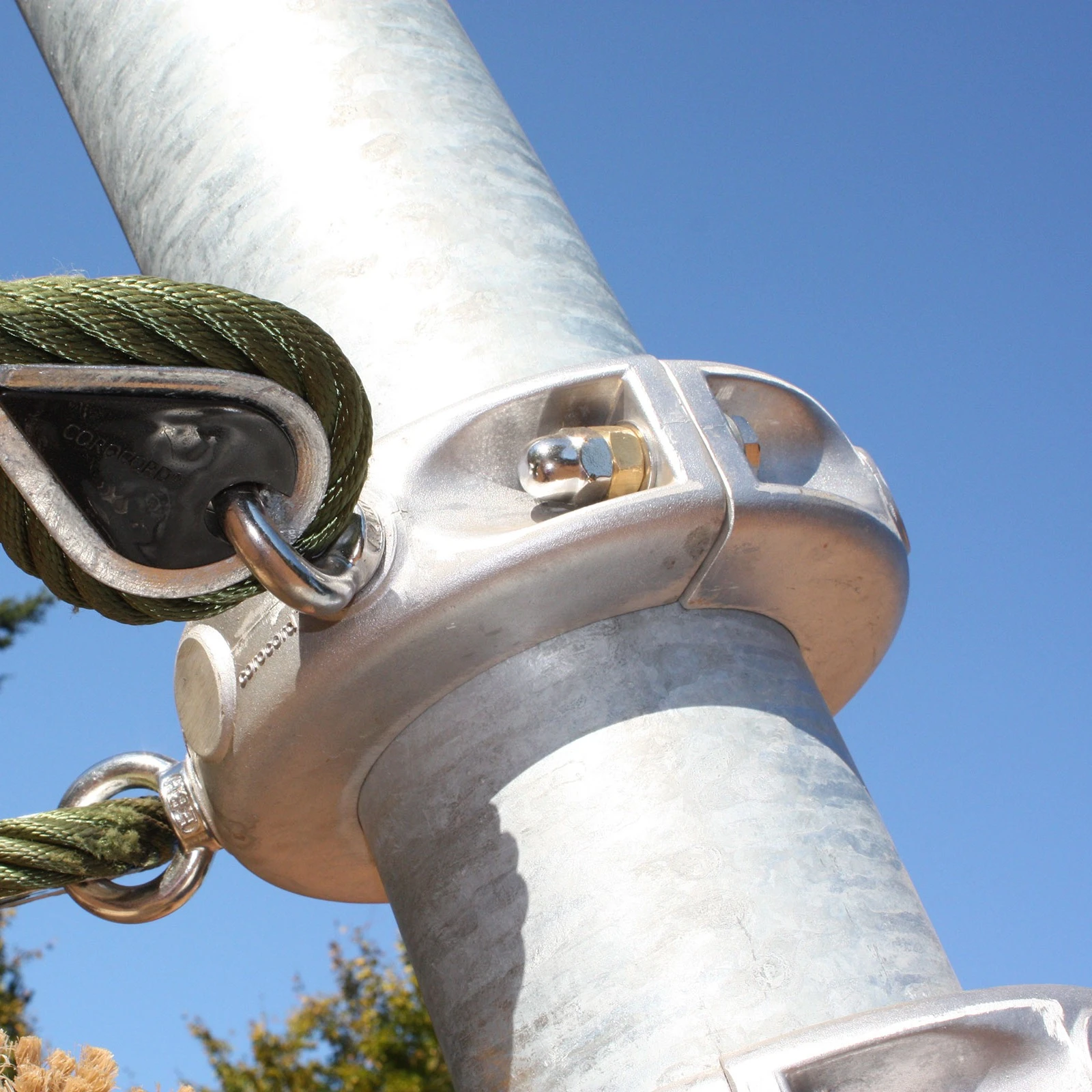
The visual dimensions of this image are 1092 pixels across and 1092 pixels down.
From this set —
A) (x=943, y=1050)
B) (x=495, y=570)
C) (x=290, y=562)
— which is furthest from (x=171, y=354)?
(x=943, y=1050)

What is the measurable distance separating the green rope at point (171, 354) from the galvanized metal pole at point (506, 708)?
0.40 feet

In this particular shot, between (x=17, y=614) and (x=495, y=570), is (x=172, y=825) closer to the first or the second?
(x=495, y=570)

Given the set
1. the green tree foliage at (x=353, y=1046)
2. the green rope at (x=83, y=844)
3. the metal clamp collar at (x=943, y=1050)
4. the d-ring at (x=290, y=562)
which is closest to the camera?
the metal clamp collar at (x=943, y=1050)

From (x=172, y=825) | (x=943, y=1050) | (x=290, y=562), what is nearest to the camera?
(x=943, y=1050)

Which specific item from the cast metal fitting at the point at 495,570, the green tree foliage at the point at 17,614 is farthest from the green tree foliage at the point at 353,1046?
the cast metal fitting at the point at 495,570

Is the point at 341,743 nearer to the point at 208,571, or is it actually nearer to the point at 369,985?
the point at 208,571

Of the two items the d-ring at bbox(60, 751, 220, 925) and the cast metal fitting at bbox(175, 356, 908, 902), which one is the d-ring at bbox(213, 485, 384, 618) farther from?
the d-ring at bbox(60, 751, 220, 925)

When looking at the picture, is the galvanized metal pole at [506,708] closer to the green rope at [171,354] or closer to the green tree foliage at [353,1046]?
the green rope at [171,354]

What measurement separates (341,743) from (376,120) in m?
0.57

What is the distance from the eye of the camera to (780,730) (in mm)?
1062

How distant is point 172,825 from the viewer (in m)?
1.34

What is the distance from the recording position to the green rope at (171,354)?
91cm

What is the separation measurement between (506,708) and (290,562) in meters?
0.21

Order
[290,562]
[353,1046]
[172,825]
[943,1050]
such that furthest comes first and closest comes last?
[353,1046], [172,825], [290,562], [943,1050]
